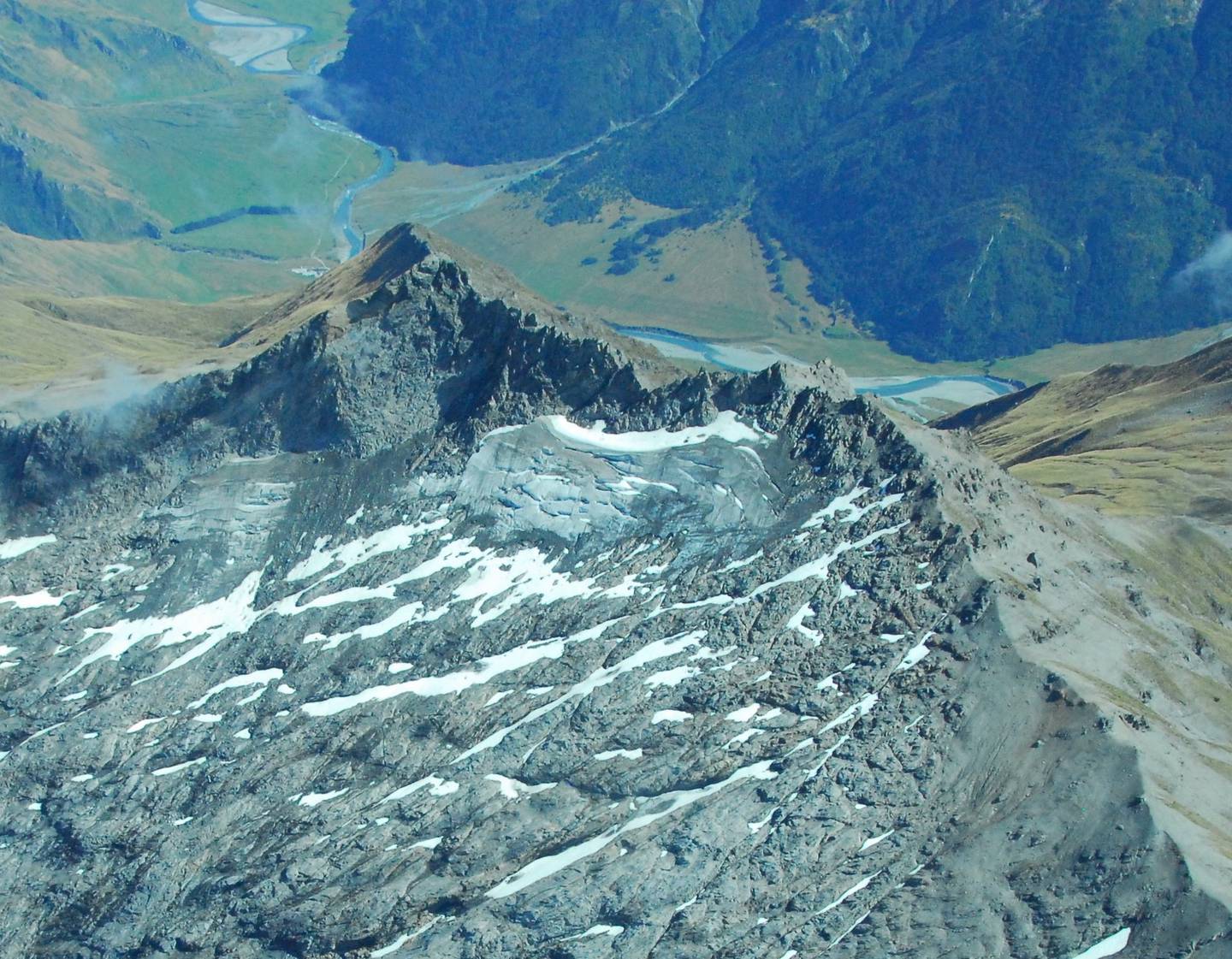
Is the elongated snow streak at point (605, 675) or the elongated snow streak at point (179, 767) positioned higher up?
the elongated snow streak at point (605, 675)

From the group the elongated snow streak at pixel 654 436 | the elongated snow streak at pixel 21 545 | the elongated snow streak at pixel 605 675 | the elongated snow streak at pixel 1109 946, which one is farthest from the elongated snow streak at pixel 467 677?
the elongated snow streak at pixel 1109 946

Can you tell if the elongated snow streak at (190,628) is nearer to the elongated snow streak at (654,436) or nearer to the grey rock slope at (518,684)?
the grey rock slope at (518,684)

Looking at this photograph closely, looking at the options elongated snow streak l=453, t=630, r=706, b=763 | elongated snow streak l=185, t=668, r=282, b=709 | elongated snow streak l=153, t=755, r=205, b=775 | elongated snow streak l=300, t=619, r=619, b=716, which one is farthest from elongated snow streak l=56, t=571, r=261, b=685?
elongated snow streak l=453, t=630, r=706, b=763

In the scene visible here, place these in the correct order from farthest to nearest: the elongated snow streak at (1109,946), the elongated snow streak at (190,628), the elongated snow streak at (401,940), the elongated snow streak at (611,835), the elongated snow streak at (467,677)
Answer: the elongated snow streak at (190,628), the elongated snow streak at (467,677), the elongated snow streak at (401,940), the elongated snow streak at (611,835), the elongated snow streak at (1109,946)

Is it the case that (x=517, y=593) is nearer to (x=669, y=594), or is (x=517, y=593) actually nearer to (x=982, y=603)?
(x=669, y=594)

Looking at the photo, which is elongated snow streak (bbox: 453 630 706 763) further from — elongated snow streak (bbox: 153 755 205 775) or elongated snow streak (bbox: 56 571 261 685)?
elongated snow streak (bbox: 56 571 261 685)

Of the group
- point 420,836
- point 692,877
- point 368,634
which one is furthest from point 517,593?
point 692,877
